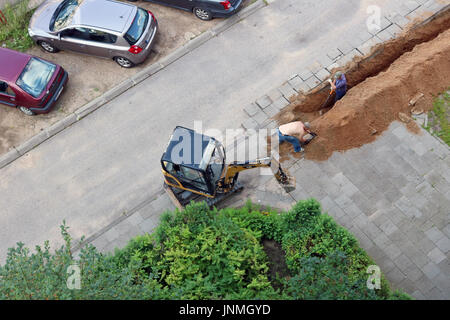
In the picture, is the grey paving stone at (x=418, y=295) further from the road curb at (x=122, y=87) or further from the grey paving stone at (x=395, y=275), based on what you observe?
the road curb at (x=122, y=87)

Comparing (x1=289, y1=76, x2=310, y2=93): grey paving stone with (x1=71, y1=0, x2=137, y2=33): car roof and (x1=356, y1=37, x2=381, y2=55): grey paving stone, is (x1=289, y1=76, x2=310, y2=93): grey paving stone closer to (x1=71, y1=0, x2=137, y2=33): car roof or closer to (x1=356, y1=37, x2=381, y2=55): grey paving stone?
(x1=356, y1=37, x2=381, y2=55): grey paving stone

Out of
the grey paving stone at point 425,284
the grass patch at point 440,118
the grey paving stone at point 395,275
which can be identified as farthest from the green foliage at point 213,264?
the grass patch at point 440,118

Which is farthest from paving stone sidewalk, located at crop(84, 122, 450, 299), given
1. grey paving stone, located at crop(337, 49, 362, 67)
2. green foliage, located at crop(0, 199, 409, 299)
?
grey paving stone, located at crop(337, 49, 362, 67)

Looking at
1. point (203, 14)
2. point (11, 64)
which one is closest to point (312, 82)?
point (203, 14)

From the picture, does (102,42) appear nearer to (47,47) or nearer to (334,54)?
(47,47)
